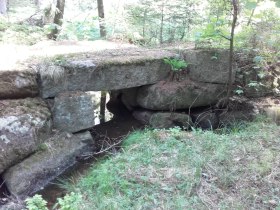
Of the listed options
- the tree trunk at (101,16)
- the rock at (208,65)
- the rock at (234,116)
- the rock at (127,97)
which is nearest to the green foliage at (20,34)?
the tree trunk at (101,16)

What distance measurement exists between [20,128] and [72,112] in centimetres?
96

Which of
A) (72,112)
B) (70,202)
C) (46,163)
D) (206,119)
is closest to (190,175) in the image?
(70,202)

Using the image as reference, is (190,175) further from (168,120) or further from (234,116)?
(234,116)

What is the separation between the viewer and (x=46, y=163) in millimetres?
4285

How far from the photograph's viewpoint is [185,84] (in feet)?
19.6

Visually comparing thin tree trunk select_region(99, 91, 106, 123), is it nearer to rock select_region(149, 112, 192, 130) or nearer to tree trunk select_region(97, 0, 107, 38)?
rock select_region(149, 112, 192, 130)

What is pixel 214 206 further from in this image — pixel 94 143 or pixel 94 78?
pixel 94 78

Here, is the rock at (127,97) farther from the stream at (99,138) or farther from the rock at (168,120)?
the rock at (168,120)

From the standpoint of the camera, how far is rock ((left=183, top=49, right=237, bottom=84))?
5938mm

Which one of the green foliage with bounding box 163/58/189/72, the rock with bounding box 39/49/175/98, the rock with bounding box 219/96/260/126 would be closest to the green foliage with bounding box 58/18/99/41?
the rock with bounding box 39/49/175/98

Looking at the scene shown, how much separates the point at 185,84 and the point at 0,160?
11.7 feet

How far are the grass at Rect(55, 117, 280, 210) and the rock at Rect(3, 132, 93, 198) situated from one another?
0.46m

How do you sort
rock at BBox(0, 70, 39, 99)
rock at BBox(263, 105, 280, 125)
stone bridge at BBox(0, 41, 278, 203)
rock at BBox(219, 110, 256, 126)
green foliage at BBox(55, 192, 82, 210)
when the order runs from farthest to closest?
rock at BBox(219, 110, 256, 126) < rock at BBox(263, 105, 280, 125) < rock at BBox(0, 70, 39, 99) < stone bridge at BBox(0, 41, 278, 203) < green foliage at BBox(55, 192, 82, 210)

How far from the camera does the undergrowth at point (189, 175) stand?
3.10 metres
